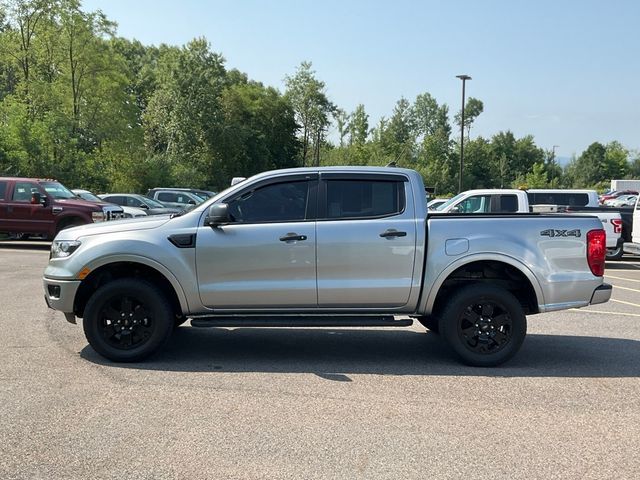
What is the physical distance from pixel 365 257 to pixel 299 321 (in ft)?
2.97

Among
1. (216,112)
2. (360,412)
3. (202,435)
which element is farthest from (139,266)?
(216,112)

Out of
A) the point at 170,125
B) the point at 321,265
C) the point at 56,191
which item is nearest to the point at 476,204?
the point at 321,265

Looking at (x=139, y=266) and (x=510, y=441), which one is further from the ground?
(x=139, y=266)

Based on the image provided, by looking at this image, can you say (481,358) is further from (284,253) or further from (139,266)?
(139,266)

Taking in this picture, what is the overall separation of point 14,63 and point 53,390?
39617mm

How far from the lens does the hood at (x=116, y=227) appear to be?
6.11m

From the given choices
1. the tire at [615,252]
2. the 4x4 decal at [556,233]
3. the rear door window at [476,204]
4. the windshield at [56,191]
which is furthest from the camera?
the windshield at [56,191]

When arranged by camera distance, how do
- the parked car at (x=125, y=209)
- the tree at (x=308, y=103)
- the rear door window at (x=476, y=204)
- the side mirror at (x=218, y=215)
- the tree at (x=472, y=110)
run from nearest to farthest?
the side mirror at (x=218, y=215) → the rear door window at (x=476, y=204) → the parked car at (x=125, y=209) → the tree at (x=308, y=103) → the tree at (x=472, y=110)

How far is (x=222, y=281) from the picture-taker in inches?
236

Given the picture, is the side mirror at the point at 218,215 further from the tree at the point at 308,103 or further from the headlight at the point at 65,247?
the tree at the point at 308,103

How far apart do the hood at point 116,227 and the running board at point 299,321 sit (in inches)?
41.7

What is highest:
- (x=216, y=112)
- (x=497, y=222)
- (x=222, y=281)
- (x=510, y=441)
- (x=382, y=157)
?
(x=216, y=112)

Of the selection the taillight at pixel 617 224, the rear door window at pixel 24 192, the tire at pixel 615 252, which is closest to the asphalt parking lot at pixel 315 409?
the taillight at pixel 617 224

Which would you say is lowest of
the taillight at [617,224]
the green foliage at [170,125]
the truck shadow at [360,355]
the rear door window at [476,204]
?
the truck shadow at [360,355]
